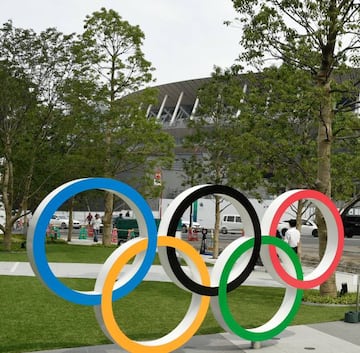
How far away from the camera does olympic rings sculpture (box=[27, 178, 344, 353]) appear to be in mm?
7062

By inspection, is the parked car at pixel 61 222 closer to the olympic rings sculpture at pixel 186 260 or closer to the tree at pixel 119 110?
the tree at pixel 119 110

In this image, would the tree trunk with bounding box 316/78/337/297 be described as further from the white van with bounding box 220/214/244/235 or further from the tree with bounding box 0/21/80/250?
the white van with bounding box 220/214/244/235

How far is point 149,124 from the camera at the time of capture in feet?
89.9

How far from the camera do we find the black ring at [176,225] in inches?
315

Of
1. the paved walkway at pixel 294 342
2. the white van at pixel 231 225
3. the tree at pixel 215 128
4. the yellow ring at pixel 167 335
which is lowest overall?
the paved walkway at pixel 294 342

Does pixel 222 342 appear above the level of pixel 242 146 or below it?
below

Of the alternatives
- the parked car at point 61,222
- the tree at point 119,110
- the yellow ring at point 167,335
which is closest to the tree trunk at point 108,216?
the tree at point 119,110

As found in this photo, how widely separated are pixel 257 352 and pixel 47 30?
19308 millimetres

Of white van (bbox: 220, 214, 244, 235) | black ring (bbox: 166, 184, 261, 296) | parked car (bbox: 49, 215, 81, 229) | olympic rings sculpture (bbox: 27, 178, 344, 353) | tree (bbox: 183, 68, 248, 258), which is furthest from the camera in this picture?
parked car (bbox: 49, 215, 81, 229)

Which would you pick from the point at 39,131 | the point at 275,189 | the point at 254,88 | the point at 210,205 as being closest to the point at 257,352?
the point at 254,88

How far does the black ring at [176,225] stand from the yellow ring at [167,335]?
0.12 meters

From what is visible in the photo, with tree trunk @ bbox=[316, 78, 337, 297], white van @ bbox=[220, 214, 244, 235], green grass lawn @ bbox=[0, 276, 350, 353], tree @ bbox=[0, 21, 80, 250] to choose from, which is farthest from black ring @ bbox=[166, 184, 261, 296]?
white van @ bbox=[220, 214, 244, 235]

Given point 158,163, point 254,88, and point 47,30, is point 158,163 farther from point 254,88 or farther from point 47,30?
point 254,88

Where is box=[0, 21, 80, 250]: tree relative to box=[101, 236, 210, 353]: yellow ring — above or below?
above
